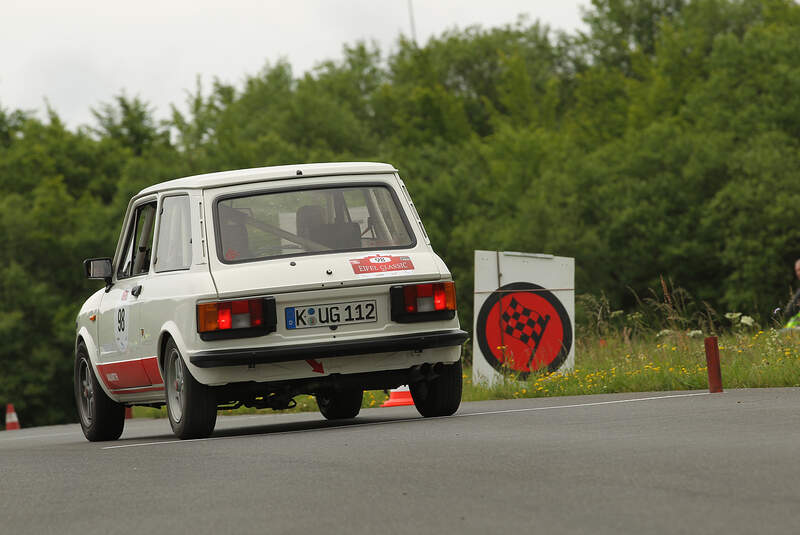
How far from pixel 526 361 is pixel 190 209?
618 centimetres

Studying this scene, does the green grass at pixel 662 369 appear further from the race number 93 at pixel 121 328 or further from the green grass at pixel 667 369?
the race number 93 at pixel 121 328

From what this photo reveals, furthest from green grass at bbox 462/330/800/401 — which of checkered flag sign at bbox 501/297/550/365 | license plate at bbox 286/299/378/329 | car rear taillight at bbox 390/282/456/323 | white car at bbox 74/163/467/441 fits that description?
license plate at bbox 286/299/378/329

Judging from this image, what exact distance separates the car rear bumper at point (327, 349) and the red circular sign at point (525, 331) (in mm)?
5415

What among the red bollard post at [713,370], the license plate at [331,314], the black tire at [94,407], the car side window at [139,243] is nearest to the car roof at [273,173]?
the car side window at [139,243]

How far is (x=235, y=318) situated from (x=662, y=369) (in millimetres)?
5700

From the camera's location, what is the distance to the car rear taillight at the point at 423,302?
11320 millimetres

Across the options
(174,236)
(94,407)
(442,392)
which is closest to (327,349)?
(442,392)

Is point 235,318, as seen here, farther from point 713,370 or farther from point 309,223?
point 713,370

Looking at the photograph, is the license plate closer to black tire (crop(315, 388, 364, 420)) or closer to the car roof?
the car roof

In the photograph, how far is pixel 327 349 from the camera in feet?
36.5

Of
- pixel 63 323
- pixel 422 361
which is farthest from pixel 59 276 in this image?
pixel 422 361

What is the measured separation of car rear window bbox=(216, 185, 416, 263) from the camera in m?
11.5

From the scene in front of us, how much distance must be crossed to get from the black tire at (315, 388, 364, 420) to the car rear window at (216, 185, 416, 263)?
8.12 ft

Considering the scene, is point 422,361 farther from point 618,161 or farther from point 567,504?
point 618,161
